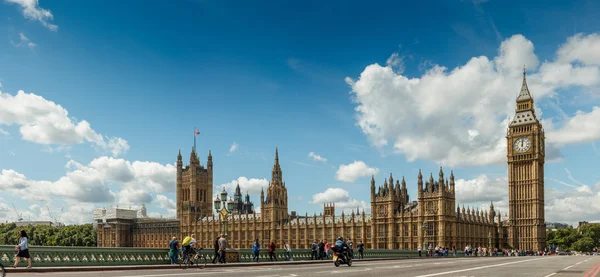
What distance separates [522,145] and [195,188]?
303 feet

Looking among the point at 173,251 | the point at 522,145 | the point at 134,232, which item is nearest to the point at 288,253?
the point at 173,251

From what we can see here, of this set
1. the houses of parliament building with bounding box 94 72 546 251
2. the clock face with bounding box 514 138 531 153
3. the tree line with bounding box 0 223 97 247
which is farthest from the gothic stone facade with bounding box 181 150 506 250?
the tree line with bounding box 0 223 97 247

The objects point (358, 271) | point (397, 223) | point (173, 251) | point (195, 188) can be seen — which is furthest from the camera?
point (195, 188)

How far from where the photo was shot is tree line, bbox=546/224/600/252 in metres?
150

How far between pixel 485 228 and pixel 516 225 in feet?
24.7

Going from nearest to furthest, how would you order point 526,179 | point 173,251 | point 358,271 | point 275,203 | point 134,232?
point 358,271, point 173,251, point 526,179, point 275,203, point 134,232

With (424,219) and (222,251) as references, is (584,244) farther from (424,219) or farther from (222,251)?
(222,251)

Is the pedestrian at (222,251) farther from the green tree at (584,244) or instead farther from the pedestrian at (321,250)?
the green tree at (584,244)

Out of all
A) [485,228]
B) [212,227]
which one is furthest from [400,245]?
[212,227]

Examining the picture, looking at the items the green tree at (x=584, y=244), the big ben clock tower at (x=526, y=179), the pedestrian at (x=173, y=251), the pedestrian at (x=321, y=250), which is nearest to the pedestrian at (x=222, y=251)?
the pedestrian at (x=173, y=251)

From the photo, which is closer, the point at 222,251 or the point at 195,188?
the point at 222,251

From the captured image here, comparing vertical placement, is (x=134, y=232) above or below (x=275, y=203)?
below

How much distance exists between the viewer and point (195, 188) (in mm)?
173500

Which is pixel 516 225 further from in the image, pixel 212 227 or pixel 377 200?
pixel 212 227
